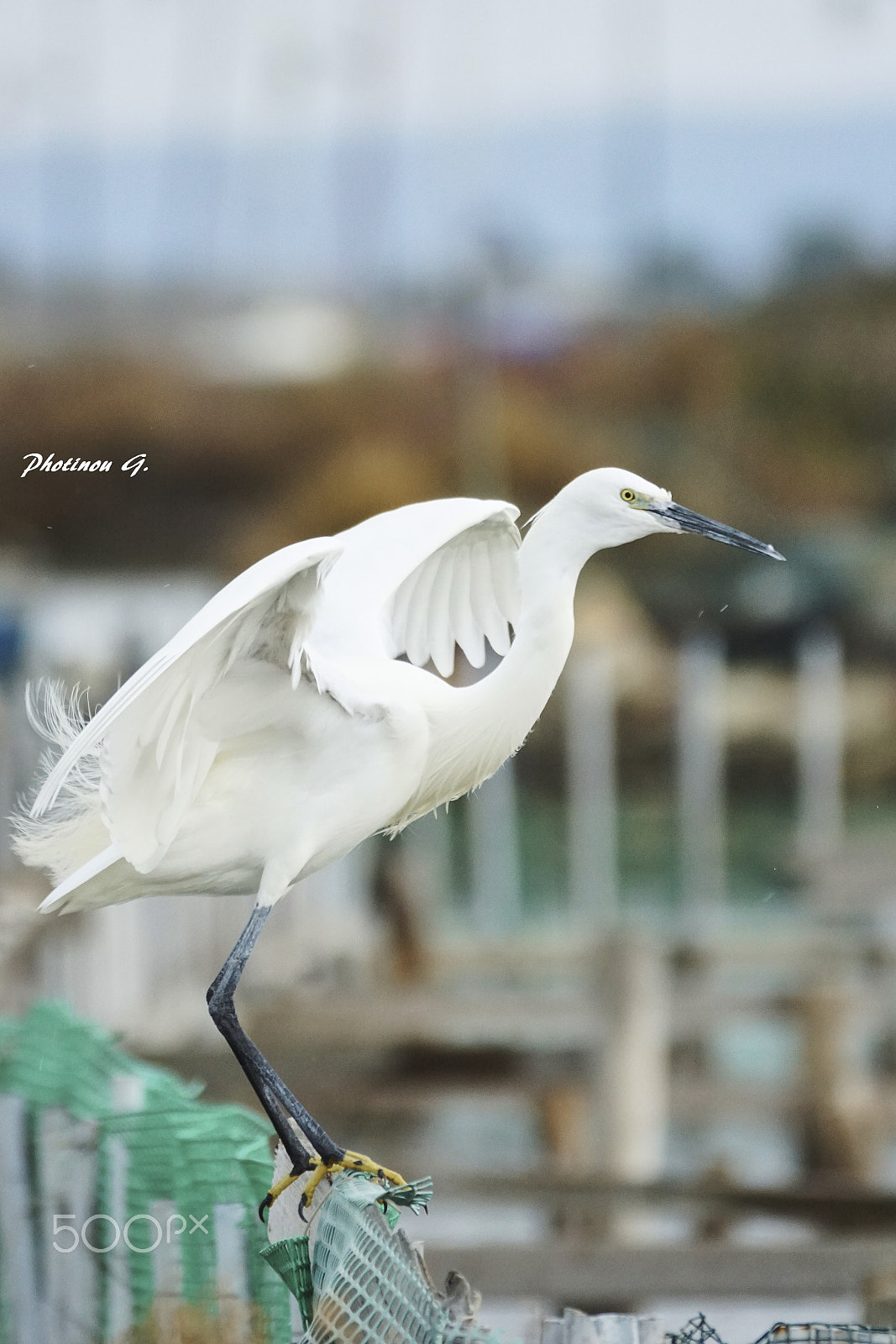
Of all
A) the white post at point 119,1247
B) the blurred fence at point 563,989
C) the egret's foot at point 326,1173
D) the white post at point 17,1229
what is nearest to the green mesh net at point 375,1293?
the egret's foot at point 326,1173

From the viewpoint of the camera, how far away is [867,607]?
1103 centimetres

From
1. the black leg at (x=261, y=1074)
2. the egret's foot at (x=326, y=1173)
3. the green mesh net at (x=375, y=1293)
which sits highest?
the green mesh net at (x=375, y=1293)

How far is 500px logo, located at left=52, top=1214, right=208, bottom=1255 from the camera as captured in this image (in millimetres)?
1407

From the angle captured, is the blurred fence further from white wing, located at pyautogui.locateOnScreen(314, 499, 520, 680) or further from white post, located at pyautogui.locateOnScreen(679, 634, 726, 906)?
white post, located at pyautogui.locateOnScreen(679, 634, 726, 906)

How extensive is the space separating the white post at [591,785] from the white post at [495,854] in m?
0.36

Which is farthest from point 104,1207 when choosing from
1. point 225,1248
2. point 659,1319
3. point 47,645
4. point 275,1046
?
point 47,645

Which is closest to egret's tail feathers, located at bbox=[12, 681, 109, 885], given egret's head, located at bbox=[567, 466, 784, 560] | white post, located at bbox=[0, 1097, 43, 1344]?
white post, located at bbox=[0, 1097, 43, 1344]

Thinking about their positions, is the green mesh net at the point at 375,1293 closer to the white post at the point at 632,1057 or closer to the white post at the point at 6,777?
the white post at the point at 6,777

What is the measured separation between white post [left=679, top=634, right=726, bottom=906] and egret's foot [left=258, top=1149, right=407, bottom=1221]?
819 centimetres

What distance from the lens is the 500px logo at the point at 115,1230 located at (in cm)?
141

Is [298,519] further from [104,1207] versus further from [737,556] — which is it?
[104,1207]

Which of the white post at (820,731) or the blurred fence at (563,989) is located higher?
the blurred fence at (563,989)

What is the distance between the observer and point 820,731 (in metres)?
10.4

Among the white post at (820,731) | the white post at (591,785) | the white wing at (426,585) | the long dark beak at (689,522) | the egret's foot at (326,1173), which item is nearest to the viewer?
the egret's foot at (326,1173)
